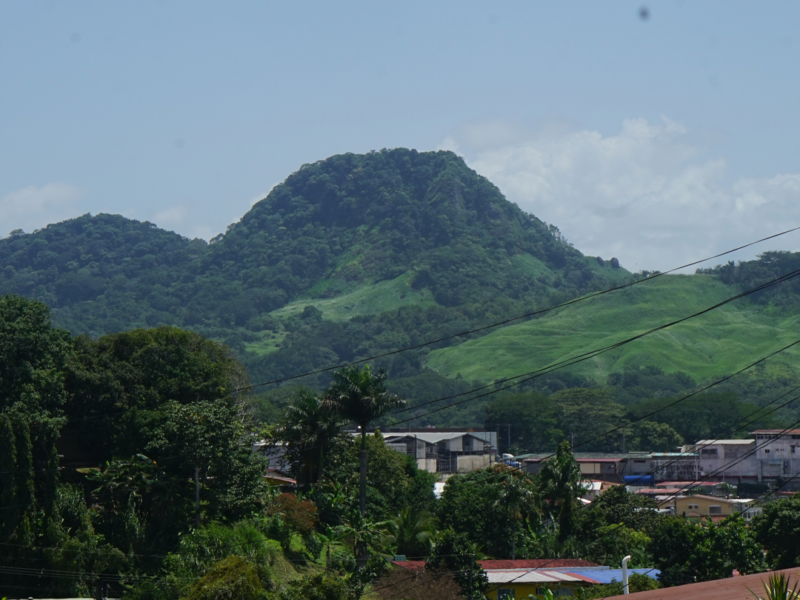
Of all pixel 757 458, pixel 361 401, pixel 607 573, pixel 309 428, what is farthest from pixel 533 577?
pixel 757 458

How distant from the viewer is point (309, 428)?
52.9m

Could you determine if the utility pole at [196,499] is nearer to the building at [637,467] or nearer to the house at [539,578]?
the house at [539,578]

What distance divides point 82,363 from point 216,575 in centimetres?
2835

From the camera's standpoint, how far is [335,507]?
51219 mm

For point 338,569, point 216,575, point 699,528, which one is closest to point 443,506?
point 338,569

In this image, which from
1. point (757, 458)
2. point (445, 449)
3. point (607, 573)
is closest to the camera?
point (607, 573)

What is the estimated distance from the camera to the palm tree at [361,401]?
49.4 meters

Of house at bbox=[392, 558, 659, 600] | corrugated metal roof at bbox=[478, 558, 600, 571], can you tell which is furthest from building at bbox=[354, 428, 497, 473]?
house at bbox=[392, 558, 659, 600]

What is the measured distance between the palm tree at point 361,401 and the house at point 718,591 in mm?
29207

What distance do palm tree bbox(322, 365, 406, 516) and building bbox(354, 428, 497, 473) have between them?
163ft

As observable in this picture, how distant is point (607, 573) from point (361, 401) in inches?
581

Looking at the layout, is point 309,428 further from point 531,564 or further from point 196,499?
point 531,564

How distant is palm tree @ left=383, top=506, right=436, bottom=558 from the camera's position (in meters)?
51.9

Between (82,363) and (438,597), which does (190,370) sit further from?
(438,597)
